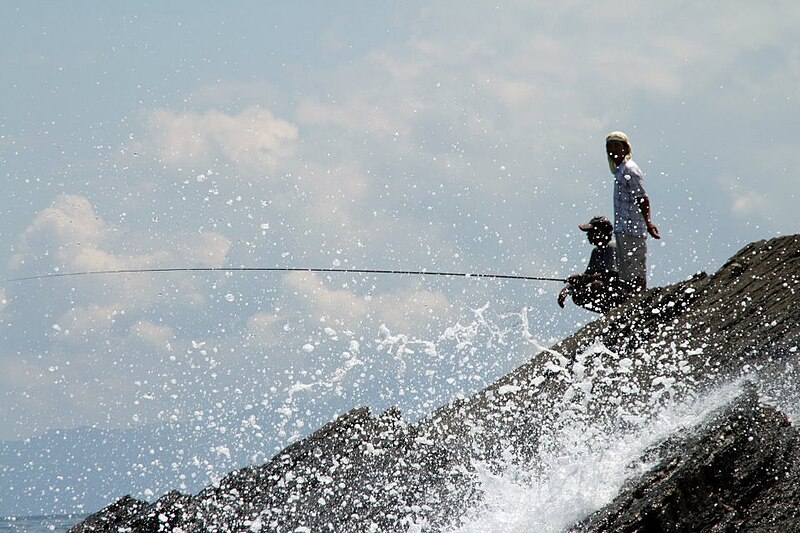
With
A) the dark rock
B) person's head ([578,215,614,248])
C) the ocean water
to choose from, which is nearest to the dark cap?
person's head ([578,215,614,248])

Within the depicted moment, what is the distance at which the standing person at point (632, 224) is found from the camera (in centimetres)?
977

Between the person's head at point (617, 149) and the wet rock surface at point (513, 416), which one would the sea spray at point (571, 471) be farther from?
the person's head at point (617, 149)

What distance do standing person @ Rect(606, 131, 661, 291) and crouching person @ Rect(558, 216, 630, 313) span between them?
0.40ft

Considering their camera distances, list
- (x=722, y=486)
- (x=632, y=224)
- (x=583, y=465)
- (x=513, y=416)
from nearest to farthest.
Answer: (x=722, y=486) < (x=583, y=465) < (x=513, y=416) < (x=632, y=224)

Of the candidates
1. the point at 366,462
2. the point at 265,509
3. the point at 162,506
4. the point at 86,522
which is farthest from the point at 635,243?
the point at 86,522

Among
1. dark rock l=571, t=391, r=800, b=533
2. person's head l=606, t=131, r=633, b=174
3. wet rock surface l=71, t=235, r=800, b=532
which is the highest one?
person's head l=606, t=131, r=633, b=174

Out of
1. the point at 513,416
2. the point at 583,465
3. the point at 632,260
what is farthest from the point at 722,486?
the point at 632,260

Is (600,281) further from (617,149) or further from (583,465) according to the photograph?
(583,465)

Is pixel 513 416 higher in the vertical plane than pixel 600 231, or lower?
lower

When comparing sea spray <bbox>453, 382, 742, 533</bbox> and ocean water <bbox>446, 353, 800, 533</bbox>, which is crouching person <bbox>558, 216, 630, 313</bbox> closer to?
ocean water <bbox>446, 353, 800, 533</bbox>

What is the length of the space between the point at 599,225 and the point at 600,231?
64 millimetres

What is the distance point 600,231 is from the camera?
10.1 meters

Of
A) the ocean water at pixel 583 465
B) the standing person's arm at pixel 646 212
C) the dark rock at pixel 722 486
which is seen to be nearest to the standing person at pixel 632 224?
the standing person's arm at pixel 646 212

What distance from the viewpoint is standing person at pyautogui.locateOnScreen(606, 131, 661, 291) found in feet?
32.1
